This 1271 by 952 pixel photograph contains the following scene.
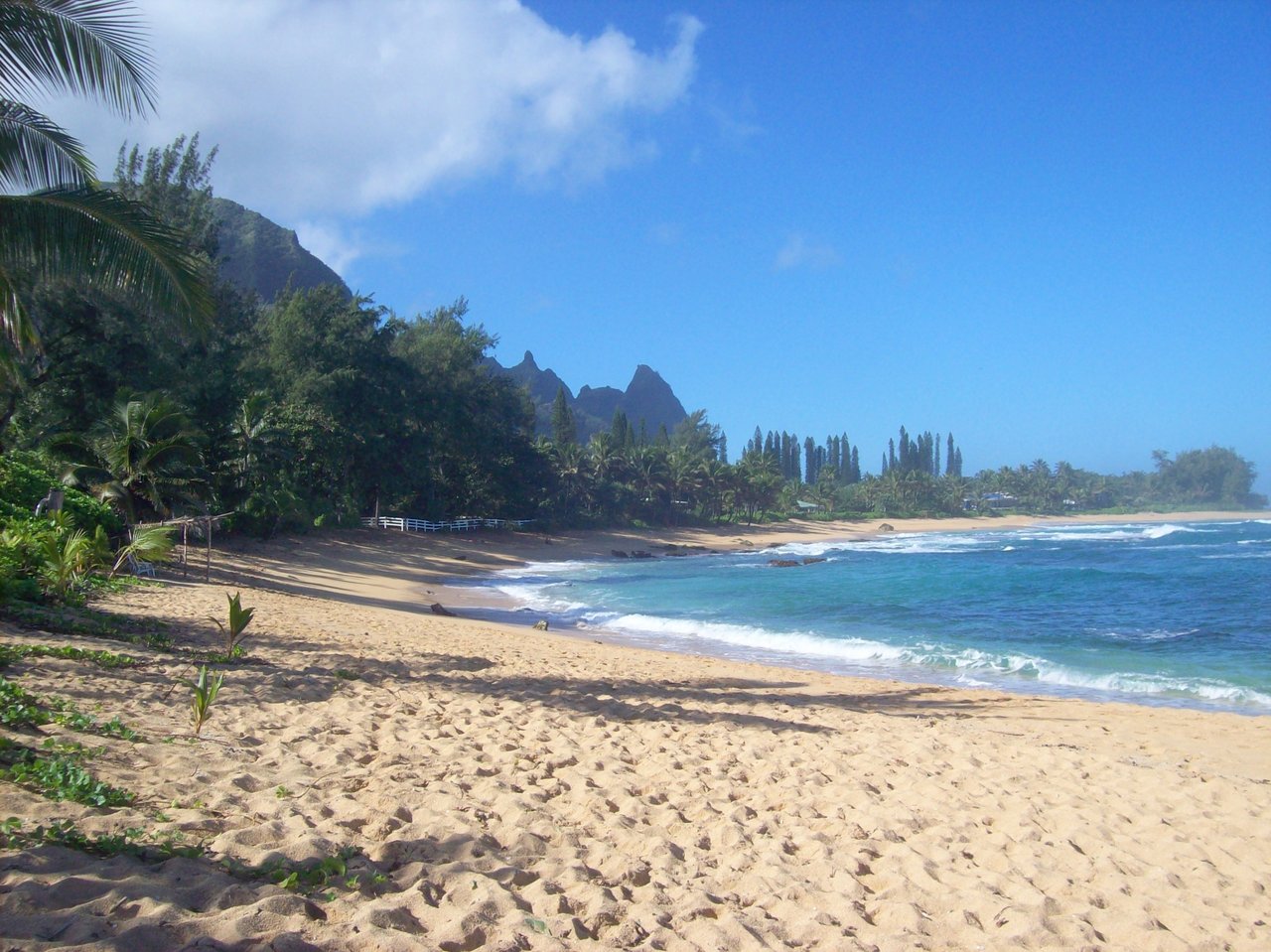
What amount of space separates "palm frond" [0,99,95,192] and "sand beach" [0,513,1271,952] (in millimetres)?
3999

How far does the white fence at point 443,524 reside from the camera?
1660 inches

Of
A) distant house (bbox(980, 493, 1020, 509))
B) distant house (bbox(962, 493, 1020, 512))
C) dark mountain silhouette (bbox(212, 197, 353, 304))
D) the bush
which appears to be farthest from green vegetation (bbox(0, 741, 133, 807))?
distant house (bbox(980, 493, 1020, 509))

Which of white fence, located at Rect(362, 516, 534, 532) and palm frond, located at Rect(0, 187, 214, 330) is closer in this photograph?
palm frond, located at Rect(0, 187, 214, 330)

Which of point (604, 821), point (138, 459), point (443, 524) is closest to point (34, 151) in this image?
point (604, 821)

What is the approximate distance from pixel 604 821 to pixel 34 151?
7186 mm

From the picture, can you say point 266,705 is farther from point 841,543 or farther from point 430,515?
point 841,543

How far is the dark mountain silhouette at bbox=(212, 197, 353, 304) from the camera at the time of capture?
10025 cm

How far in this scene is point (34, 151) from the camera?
692 cm

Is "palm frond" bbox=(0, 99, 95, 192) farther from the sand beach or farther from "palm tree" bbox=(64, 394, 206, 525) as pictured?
"palm tree" bbox=(64, 394, 206, 525)

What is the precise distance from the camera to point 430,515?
45.6 m

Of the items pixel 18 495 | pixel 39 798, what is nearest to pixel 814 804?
pixel 39 798

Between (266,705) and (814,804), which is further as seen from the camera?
(266,705)

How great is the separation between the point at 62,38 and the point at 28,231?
1.54 metres

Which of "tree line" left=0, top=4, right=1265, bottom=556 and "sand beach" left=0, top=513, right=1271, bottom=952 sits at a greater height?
"tree line" left=0, top=4, right=1265, bottom=556
